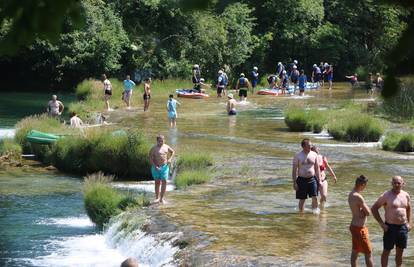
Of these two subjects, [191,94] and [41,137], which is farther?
[191,94]

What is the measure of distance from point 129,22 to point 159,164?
39063 mm

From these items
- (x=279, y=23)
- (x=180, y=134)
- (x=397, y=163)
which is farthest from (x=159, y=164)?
(x=279, y=23)

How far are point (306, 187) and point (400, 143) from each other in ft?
38.3

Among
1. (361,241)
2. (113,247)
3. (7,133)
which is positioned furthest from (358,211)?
(7,133)

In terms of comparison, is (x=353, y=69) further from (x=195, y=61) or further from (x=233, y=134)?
(x=233, y=134)

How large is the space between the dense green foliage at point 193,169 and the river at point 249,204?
16.1 inches

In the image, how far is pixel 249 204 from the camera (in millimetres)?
18734

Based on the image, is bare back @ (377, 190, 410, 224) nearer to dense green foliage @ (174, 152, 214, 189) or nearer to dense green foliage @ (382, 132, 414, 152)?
dense green foliage @ (174, 152, 214, 189)

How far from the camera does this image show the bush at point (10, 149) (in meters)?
28.6

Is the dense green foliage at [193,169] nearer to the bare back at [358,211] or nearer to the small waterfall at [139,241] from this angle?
the small waterfall at [139,241]

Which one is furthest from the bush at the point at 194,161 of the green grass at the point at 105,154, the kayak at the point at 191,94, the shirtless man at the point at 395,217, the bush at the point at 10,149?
the kayak at the point at 191,94

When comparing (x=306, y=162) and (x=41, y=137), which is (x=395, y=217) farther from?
(x=41, y=137)

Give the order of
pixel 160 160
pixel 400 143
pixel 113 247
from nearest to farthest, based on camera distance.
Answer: pixel 113 247 < pixel 160 160 < pixel 400 143

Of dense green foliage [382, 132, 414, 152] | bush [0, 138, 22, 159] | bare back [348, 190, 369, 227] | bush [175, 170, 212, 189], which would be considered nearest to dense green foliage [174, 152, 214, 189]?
bush [175, 170, 212, 189]
